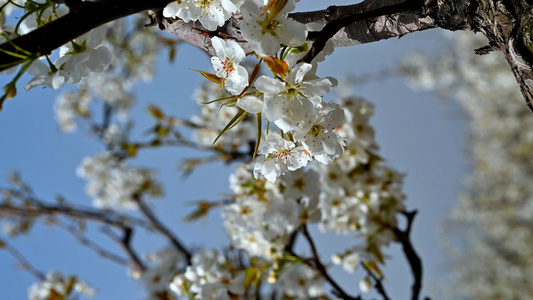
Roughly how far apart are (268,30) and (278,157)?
16 cm

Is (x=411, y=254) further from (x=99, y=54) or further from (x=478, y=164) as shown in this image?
(x=478, y=164)

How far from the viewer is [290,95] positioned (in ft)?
1.34

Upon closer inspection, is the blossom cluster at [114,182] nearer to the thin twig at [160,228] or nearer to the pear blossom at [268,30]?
the thin twig at [160,228]

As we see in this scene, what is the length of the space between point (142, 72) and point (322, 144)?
111 inches

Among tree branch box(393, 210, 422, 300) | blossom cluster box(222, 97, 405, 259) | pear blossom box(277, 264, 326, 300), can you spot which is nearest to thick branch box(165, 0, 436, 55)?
blossom cluster box(222, 97, 405, 259)

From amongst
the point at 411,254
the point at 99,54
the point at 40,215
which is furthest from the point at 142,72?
the point at 99,54

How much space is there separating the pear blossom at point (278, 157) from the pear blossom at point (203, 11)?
142 mm

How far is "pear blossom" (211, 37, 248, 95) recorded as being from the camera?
0.42 metres

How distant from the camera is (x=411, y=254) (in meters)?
1.01

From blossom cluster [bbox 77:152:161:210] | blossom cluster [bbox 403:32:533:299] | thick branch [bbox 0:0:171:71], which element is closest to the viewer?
thick branch [bbox 0:0:171:71]

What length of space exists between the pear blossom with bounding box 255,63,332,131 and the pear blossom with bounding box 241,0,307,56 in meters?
0.03

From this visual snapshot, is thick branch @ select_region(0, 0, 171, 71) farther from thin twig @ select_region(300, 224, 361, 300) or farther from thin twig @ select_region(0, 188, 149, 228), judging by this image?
thin twig @ select_region(0, 188, 149, 228)

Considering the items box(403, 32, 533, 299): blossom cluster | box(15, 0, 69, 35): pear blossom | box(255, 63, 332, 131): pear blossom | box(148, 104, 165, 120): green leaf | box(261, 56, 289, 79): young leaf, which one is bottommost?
box(403, 32, 533, 299): blossom cluster

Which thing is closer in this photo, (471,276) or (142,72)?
(142,72)
